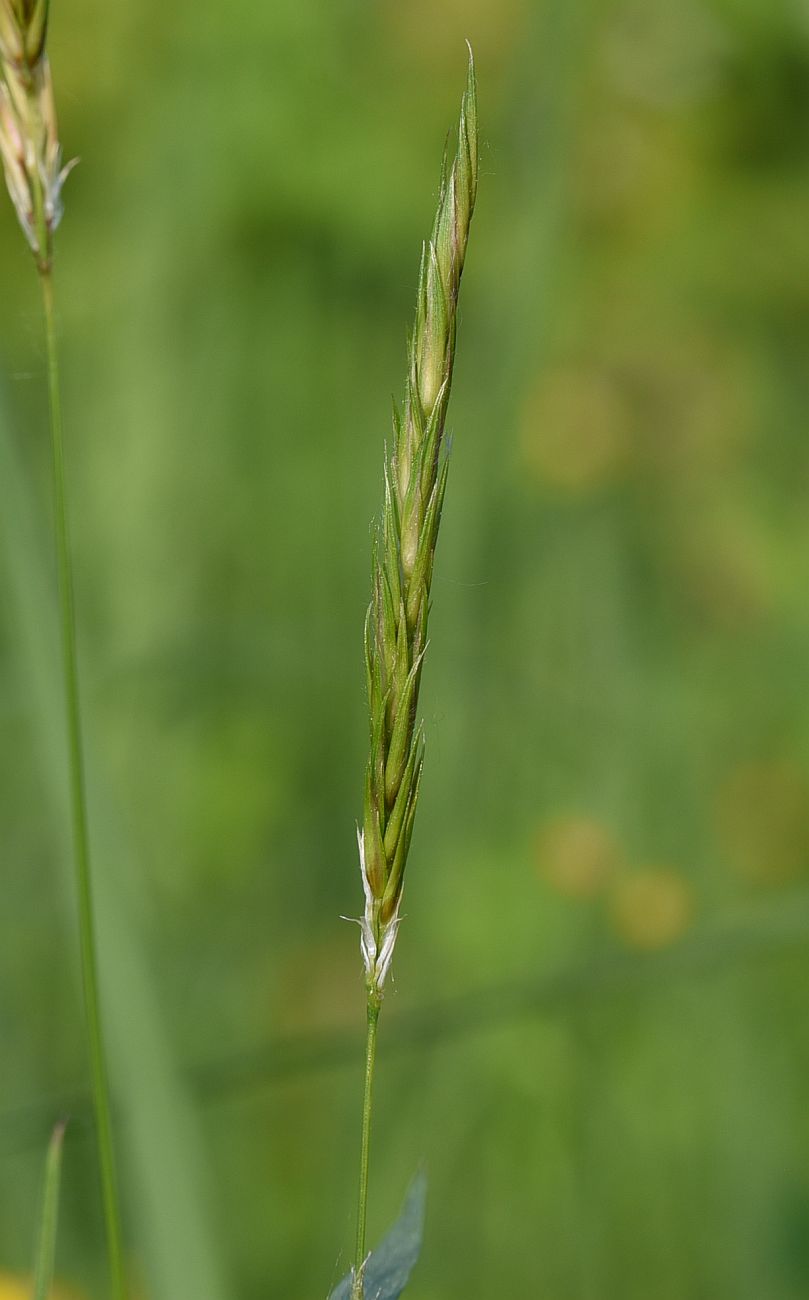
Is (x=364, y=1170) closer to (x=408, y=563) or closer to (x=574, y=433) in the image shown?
(x=408, y=563)

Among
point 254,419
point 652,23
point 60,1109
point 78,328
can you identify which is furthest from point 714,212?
point 60,1109

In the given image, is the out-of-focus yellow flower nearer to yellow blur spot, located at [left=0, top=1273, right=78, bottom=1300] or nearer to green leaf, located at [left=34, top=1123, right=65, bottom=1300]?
yellow blur spot, located at [left=0, top=1273, right=78, bottom=1300]

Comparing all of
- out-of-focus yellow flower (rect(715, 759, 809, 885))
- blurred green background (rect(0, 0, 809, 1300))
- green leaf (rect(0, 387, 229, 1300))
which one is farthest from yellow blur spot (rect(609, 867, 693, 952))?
green leaf (rect(0, 387, 229, 1300))

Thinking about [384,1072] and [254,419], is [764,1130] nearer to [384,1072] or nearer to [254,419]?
[384,1072]

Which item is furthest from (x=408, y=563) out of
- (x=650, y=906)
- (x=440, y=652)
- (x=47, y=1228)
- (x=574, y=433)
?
(x=574, y=433)

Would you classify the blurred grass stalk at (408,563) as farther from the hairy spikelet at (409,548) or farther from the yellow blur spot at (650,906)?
the yellow blur spot at (650,906)

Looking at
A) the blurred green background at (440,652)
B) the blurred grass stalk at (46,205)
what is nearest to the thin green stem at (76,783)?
the blurred grass stalk at (46,205)
